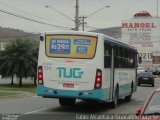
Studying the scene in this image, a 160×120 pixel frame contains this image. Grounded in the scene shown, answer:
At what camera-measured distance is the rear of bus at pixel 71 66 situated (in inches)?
774

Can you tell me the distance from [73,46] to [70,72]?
0.99m

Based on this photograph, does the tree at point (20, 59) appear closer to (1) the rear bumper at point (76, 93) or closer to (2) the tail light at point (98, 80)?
(1) the rear bumper at point (76, 93)

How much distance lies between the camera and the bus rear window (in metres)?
20.0

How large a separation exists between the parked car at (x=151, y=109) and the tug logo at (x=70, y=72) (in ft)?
30.7

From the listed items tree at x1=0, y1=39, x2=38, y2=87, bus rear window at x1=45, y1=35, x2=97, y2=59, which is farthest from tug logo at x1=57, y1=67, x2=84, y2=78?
tree at x1=0, y1=39, x2=38, y2=87

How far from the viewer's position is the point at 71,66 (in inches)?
784

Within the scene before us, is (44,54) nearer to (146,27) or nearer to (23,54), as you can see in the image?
(23,54)

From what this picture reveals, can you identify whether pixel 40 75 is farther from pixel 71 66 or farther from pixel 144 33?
pixel 144 33

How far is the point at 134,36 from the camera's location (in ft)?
471

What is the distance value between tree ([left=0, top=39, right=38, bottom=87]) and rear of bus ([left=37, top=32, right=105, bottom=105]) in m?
23.7

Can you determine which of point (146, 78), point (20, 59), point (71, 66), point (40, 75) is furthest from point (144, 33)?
point (71, 66)

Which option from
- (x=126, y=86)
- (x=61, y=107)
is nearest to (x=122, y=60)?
(x=126, y=86)

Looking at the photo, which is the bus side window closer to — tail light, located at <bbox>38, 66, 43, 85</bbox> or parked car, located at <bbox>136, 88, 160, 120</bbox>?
tail light, located at <bbox>38, 66, 43, 85</bbox>

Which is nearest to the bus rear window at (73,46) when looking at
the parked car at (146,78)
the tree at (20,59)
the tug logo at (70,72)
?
the tug logo at (70,72)
